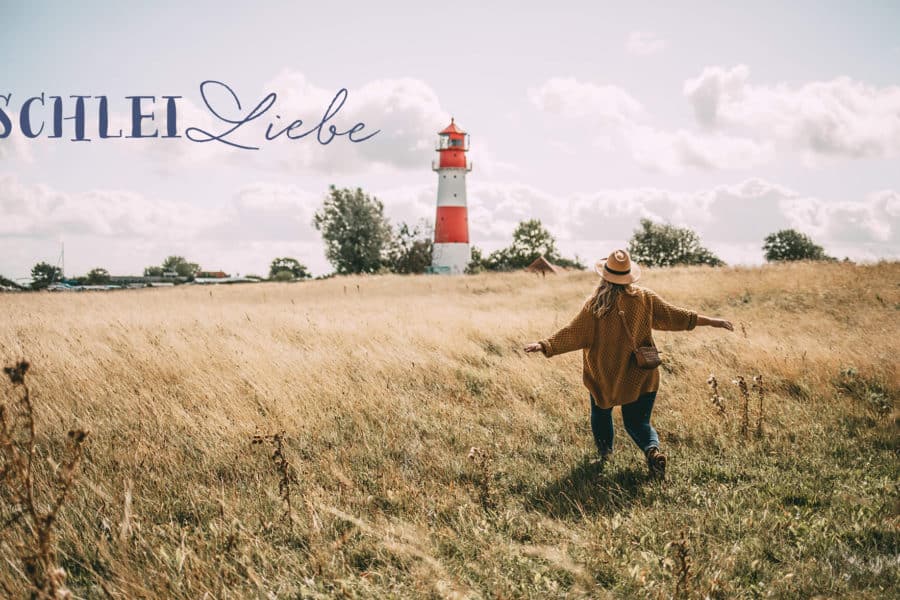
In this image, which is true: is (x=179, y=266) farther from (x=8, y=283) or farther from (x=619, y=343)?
(x=619, y=343)

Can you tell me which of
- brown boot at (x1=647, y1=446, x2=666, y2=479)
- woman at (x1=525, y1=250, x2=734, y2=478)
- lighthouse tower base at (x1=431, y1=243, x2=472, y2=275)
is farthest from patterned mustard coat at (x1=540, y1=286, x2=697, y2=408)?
lighthouse tower base at (x1=431, y1=243, x2=472, y2=275)

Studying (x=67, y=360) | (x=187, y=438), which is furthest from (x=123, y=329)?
(x=187, y=438)

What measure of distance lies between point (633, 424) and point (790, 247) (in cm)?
6321

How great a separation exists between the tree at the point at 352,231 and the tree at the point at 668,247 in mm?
27626

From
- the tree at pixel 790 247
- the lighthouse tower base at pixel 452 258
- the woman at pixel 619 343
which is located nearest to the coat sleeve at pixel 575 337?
the woman at pixel 619 343

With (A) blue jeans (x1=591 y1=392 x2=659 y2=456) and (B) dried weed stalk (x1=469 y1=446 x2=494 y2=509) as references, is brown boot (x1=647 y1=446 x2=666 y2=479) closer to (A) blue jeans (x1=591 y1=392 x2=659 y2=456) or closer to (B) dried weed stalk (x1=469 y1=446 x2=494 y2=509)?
(A) blue jeans (x1=591 y1=392 x2=659 y2=456)

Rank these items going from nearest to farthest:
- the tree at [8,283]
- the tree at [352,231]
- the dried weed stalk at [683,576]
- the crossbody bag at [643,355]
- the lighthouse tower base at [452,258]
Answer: the dried weed stalk at [683,576]
the crossbody bag at [643,355]
the tree at [8,283]
the lighthouse tower base at [452,258]
the tree at [352,231]

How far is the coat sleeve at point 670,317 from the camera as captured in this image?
5191mm

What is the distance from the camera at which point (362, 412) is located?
6254 millimetres

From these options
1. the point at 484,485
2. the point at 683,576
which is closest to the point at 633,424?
the point at 484,485

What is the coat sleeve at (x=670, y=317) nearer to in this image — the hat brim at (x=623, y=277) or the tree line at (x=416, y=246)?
the hat brim at (x=623, y=277)

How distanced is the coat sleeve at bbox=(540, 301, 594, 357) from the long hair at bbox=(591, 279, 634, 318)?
83 millimetres

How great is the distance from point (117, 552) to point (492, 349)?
6964 mm

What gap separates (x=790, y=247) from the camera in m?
58.3
